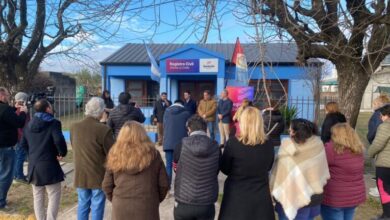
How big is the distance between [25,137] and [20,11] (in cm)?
532

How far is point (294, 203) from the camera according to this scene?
11.1ft

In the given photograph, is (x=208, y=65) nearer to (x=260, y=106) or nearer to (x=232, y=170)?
(x=260, y=106)

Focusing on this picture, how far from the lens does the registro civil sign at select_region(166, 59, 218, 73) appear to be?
15.4 meters

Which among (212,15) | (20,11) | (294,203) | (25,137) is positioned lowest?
(294,203)

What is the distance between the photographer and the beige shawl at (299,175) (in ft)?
11.0

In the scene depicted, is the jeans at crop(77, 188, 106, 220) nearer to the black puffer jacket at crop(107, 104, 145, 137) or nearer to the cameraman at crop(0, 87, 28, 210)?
the black puffer jacket at crop(107, 104, 145, 137)

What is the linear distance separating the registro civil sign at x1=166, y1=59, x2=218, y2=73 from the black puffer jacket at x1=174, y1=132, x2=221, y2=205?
40.3ft

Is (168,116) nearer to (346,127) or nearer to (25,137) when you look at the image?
(25,137)

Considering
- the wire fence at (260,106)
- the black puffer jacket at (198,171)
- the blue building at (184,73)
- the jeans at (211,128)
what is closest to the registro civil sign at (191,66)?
the blue building at (184,73)

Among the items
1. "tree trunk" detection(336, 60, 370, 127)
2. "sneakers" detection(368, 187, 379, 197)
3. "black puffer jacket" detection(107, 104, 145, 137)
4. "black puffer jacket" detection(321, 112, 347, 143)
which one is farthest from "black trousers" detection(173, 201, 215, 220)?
"tree trunk" detection(336, 60, 370, 127)

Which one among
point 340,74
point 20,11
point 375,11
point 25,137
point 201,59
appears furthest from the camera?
point 201,59

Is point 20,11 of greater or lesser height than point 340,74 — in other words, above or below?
above

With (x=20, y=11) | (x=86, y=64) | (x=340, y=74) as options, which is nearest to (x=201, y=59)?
(x=86, y=64)

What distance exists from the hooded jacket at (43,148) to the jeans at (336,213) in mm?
3165
